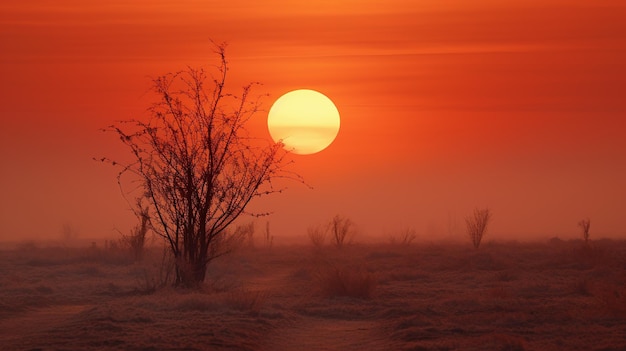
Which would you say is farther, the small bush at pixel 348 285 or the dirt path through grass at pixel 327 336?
the small bush at pixel 348 285

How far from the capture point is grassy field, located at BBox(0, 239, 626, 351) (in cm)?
1397

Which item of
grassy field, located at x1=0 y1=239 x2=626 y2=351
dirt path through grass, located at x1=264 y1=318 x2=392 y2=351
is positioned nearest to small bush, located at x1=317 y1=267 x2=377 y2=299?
grassy field, located at x1=0 y1=239 x2=626 y2=351

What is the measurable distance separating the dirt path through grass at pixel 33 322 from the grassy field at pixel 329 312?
22 mm

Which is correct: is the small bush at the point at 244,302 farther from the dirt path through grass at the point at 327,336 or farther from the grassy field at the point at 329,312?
the dirt path through grass at the point at 327,336

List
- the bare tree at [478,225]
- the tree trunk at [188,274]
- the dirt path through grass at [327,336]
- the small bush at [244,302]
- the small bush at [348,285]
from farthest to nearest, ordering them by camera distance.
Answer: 1. the bare tree at [478,225]
2. the tree trunk at [188,274]
3. the small bush at [348,285]
4. the small bush at [244,302]
5. the dirt path through grass at [327,336]

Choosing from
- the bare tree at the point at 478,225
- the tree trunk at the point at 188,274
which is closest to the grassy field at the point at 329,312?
the tree trunk at the point at 188,274

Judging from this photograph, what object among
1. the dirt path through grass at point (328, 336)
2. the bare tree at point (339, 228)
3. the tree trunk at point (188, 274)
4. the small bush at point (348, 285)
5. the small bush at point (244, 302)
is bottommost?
the dirt path through grass at point (328, 336)

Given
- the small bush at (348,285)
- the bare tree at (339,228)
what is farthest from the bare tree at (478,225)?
the small bush at (348,285)

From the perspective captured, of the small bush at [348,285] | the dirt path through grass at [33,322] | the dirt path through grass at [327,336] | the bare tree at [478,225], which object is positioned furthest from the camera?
the bare tree at [478,225]

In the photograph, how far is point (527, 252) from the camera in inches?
1507

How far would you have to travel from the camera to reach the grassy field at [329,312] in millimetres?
13969

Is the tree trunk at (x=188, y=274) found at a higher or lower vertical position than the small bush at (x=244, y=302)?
higher

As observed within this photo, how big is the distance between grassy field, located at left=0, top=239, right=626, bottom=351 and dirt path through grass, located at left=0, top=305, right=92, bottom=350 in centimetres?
2

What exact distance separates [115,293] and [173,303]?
5036mm
